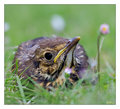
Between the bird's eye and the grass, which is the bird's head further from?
the grass

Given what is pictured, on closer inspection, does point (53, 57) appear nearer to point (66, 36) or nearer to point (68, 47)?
point (68, 47)

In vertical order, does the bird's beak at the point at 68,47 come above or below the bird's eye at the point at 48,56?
above

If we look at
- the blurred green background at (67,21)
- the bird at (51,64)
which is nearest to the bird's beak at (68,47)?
the bird at (51,64)

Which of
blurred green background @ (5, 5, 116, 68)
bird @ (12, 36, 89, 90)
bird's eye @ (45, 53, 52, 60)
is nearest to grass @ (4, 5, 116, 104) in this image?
blurred green background @ (5, 5, 116, 68)

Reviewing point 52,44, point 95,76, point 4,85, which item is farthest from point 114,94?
point 4,85

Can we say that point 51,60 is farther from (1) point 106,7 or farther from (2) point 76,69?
(1) point 106,7

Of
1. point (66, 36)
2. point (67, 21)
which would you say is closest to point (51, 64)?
point (66, 36)

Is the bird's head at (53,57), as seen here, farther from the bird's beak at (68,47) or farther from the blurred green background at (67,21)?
the blurred green background at (67,21)
